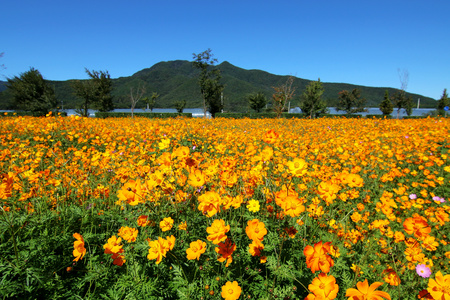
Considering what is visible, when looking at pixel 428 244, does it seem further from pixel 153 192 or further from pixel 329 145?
pixel 329 145

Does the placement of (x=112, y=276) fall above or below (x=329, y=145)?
below

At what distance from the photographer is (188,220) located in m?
1.89

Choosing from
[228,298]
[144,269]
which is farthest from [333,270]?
[144,269]

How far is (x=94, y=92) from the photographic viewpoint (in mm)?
26891

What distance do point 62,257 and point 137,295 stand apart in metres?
0.76

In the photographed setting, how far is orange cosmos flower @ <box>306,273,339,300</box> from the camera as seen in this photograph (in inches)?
33.5

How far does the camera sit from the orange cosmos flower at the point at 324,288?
852 millimetres

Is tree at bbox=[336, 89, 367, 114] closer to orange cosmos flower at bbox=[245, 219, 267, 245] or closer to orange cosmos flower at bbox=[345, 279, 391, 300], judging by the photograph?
orange cosmos flower at bbox=[245, 219, 267, 245]

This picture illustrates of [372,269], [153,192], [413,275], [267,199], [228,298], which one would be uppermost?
[153,192]

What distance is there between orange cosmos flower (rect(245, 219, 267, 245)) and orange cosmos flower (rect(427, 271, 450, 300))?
2.24ft

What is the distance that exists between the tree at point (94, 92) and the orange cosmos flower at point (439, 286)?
29843 mm

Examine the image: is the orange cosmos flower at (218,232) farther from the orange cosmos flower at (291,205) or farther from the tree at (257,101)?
the tree at (257,101)

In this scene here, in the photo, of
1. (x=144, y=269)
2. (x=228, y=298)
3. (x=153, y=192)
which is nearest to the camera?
(x=228, y=298)

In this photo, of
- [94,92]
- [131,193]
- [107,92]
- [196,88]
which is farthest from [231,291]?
Result: [196,88]
